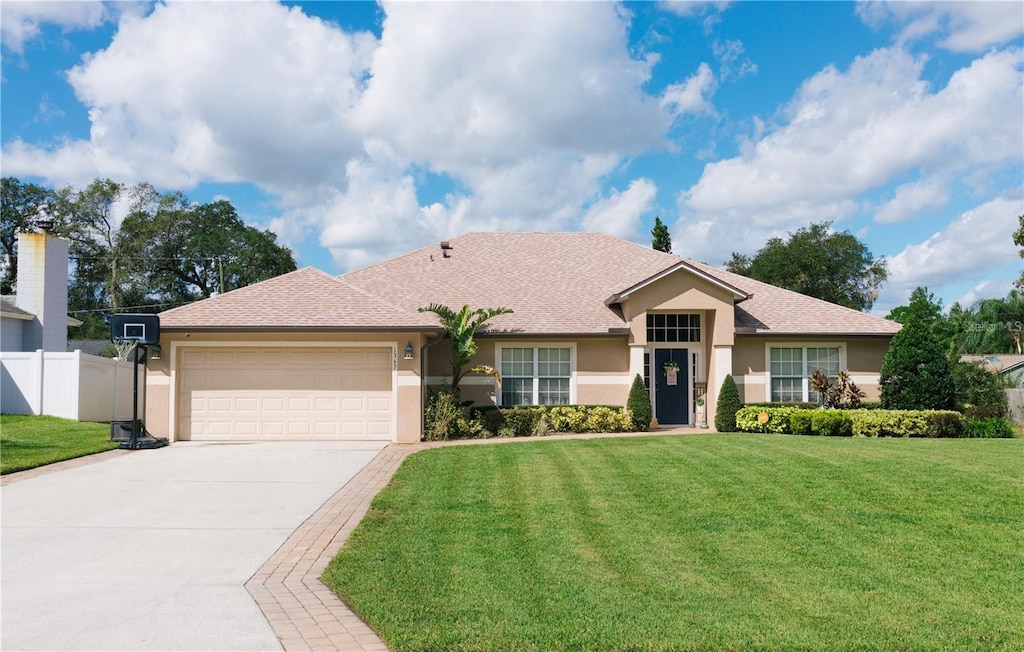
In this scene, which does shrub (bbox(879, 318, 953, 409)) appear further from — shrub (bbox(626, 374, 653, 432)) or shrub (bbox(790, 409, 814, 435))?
shrub (bbox(626, 374, 653, 432))

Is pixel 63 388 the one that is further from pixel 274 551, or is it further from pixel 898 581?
pixel 898 581

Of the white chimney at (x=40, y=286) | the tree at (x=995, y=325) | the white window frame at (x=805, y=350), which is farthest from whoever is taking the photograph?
the tree at (x=995, y=325)

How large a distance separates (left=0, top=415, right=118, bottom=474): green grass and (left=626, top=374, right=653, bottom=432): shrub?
465 inches

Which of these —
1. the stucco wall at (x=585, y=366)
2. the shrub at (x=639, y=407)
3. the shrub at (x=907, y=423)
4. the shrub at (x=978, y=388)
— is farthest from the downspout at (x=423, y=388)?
the shrub at (x=978, y=388)

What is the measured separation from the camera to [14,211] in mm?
48000

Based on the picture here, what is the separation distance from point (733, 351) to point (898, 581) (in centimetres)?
1481

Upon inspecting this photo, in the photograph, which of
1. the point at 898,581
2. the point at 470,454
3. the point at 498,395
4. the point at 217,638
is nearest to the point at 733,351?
the point at 498,395

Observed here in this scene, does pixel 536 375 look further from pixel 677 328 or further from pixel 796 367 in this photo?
pixel 796 367

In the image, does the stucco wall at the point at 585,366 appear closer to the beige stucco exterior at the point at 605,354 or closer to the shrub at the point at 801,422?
the beige stucco exterior at the point at 605,354

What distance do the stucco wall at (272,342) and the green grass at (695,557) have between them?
5217 mm

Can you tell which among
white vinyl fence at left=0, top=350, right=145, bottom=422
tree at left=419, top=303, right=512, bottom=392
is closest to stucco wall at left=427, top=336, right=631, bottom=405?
tree at left=419, top=303, right=512, bottom=392

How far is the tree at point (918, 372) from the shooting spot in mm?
19219

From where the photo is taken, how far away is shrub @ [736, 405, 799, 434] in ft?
63.1

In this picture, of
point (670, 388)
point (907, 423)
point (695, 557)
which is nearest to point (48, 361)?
point (670, 388)
